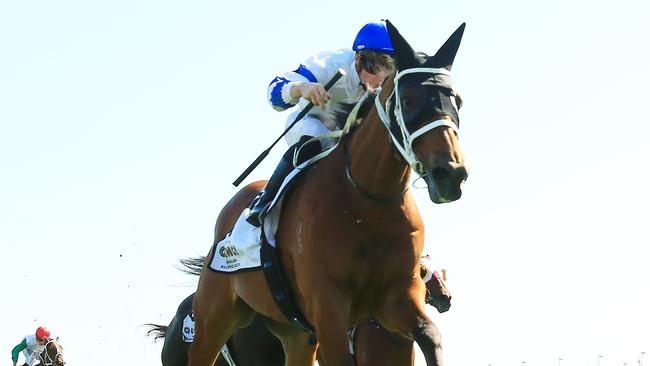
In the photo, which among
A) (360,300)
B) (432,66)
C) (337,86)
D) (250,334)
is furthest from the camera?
(250,334)

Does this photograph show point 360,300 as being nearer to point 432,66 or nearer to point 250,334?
point 432,66

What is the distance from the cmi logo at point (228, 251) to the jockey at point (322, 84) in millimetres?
466

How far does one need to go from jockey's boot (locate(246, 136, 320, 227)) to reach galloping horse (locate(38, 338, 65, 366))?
41.0 feet

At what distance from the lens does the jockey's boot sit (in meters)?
9.16

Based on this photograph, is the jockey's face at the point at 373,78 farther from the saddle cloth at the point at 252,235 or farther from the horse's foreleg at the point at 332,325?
the horse's foreleg at the point at 332,325

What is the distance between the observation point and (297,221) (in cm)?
880

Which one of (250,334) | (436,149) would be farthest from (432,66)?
(250,334)

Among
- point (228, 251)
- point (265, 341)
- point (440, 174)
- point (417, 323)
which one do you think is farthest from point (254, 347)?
point (440, 174)

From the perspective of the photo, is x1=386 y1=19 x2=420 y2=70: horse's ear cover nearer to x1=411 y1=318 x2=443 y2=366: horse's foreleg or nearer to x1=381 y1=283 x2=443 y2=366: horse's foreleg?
x1=381 y1=283 x2=443 y2=366: horse's foreleg

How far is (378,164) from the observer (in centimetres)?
834

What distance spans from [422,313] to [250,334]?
169 inches

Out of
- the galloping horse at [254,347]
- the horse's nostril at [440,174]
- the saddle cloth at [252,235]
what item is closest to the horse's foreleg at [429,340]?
the horse's nostril at [440,174]

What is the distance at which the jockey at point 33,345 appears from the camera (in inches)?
864

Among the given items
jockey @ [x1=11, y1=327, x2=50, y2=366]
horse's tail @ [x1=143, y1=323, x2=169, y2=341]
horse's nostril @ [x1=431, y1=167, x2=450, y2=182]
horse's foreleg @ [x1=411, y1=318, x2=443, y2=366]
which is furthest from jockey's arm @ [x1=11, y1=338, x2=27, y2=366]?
horse's nostril @ [x1=431, y1=167, x2=450, y2=182]
